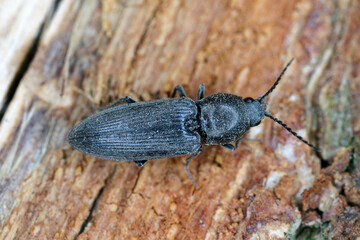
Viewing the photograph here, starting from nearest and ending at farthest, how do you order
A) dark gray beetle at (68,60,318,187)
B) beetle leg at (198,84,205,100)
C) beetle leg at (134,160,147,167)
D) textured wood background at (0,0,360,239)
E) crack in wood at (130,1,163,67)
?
1. textured wood background at (0,0,360,239)
2. dark gray beetle at (68,60,318,187)
3. beetle leg at (134,160,147,167)
4. beetle leg at (198,84,205,100)
5. crack in wood at (130,1,163,67)

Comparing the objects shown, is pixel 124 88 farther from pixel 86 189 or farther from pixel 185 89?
pixel 86 189

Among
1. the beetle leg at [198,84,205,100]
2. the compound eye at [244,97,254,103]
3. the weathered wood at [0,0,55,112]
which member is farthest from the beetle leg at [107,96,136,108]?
the compound eye at [244,97,254,103]

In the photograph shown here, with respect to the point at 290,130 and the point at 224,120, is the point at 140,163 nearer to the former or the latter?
the point at 224,120

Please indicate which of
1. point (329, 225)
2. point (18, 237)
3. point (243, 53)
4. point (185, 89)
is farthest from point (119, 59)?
point (329, 225)

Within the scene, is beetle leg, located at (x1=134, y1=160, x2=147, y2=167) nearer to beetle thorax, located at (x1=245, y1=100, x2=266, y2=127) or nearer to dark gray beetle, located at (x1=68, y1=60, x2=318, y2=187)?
dark gray beetle, located at (x1=68, y1=60, x2=318, y2=187)

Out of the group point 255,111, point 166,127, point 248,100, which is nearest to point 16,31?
point 166,127

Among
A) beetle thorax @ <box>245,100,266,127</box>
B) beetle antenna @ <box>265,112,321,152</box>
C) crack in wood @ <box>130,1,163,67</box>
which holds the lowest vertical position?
beetle antenna @ <box>265,112,321,152</box>
